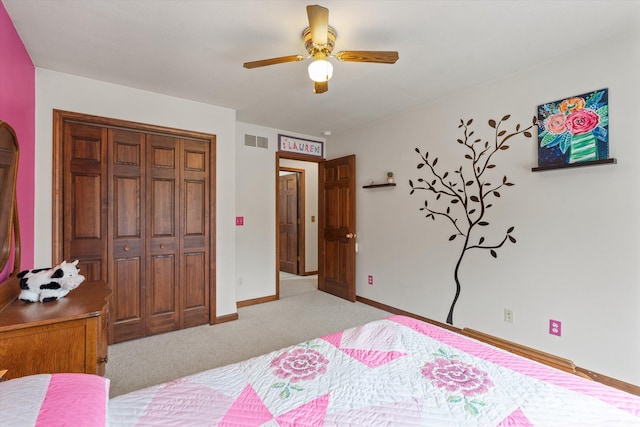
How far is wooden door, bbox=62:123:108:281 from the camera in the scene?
2.64m

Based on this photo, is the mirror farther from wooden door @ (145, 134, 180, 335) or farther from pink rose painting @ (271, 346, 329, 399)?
pink rose painting @ (271, 346, 329, 399)

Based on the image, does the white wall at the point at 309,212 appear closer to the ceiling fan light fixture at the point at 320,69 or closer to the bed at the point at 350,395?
the ceiling fan light fixture at the point at 320,69

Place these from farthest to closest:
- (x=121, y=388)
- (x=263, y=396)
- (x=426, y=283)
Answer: (x=426, y=283), (x=121, y=388), (x=263, y=396)

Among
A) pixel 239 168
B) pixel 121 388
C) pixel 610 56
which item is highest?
pixel 610 56

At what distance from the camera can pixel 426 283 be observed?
3330mm

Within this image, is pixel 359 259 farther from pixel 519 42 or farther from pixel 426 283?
pixel 519 42

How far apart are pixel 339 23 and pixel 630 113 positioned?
2.07 meters

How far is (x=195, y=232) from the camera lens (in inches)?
130

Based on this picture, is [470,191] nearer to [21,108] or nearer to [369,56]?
[369,56]

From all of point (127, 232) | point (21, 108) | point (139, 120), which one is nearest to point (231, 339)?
point (127, 232)

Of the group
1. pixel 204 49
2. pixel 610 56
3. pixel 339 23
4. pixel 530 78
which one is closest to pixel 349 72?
pixel 339 23

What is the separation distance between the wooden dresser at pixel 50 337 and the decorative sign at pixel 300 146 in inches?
126

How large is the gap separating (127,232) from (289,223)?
3.62 m

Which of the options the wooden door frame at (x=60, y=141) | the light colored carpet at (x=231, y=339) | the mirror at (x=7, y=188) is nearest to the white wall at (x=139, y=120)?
the wooden door frame at (x=60, y=141)
